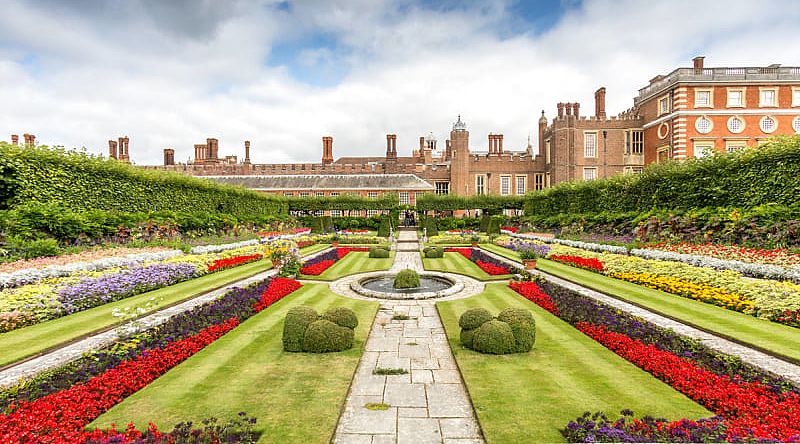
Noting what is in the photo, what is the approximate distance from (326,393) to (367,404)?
57 centimetres

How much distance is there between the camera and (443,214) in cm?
4397

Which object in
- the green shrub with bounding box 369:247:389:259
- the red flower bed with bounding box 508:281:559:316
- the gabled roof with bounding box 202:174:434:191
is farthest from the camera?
the gabled roof with bounding box 202:174:434:191

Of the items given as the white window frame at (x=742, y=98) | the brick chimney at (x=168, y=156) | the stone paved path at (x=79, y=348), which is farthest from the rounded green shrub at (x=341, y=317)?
the brick chimney at (x=168, y=156)

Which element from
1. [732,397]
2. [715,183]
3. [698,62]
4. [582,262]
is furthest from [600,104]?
[732,397]

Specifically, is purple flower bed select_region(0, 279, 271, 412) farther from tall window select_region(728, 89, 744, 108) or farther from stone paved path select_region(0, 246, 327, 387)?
tall window select_region(728, 89, 744, 108)

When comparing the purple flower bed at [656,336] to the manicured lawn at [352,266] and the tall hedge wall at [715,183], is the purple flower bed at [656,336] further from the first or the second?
the tall hedge wall at [715,183]

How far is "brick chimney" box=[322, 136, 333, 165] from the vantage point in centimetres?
5475

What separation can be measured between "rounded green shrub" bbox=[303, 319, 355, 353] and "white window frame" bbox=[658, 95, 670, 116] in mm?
40343

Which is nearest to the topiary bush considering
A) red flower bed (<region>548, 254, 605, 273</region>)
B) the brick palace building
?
red flower bed (<region>548, 254, 605, 273</region>)

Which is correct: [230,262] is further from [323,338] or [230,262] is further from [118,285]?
[323,338]

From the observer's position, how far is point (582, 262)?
554 inches

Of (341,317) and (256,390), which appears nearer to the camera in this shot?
(256,390)

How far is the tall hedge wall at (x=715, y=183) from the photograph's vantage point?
12.7 meters

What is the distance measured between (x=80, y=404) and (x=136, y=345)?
1768 mm
